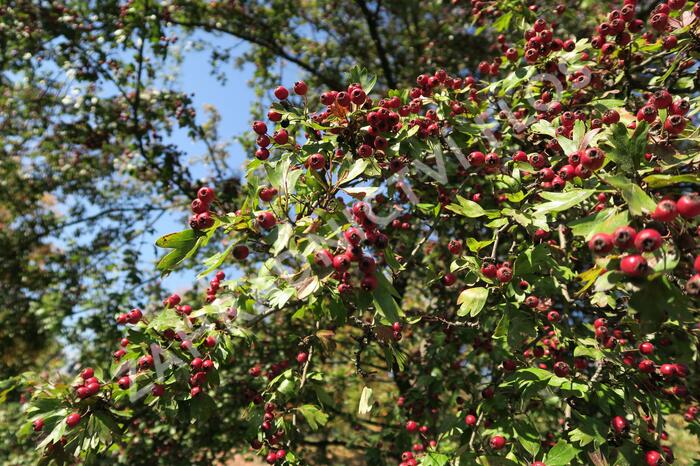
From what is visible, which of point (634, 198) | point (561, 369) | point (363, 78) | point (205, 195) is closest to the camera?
point (634, 198)

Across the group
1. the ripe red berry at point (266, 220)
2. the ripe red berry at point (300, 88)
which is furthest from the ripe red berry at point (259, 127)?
the ripe red berry at point (266, 220)

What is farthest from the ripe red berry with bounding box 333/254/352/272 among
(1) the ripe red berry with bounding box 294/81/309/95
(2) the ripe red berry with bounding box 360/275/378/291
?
(1) the ripe red berry with bounding box 294/81/309/95

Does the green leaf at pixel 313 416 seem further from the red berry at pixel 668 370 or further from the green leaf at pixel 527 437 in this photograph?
the red berry at pixel 668 370

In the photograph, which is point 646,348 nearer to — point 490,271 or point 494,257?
point 494,257

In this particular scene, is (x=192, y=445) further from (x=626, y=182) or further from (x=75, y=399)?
(x=626, y=182)

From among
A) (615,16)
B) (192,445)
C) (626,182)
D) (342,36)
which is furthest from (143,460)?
(342,36)

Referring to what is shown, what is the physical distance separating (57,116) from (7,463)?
17.5ft

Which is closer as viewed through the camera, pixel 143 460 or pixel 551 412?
pixel 551 412

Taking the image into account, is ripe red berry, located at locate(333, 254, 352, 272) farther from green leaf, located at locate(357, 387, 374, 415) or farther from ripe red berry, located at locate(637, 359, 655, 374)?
ripe red berry, located at locate(637, 359, 655, 374)

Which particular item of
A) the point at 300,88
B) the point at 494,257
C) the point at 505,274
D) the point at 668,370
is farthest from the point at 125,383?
the point at 668,370

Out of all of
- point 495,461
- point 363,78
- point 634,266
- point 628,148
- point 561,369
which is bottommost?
point 495,461

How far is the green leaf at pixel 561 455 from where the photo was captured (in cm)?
213

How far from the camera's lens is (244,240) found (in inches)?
79.9

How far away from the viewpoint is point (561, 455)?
7.12 feet
